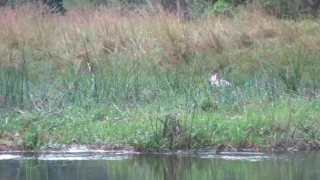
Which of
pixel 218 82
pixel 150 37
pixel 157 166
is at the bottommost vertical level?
pixel 157 166

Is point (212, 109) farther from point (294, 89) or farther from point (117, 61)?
point (117, 61)

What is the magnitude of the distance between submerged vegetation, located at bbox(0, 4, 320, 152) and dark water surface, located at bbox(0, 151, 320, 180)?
40 cm

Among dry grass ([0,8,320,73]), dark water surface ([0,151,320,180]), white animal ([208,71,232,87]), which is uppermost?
dry grass ([0,8,320,73])

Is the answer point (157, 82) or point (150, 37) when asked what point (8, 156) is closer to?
point (157, 82)

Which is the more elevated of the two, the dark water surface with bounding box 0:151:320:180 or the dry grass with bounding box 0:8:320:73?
the dry grass with bounding box 0:8:320:73

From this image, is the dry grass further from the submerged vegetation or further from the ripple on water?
the ripple on water

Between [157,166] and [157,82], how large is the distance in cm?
449

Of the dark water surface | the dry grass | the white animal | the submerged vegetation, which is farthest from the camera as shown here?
the dry grass

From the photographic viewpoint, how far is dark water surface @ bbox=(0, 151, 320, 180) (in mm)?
8883

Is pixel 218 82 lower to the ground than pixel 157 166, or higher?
higher

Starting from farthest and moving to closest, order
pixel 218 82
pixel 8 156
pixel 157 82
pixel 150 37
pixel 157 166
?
1. pixel 150 37
2. pixel 157 82
3. pixel 218 82
4. pixel 8 156
5. pixel 157 166

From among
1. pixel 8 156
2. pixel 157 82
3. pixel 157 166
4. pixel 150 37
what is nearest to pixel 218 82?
pixel 157 82

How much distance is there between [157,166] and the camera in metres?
9.53

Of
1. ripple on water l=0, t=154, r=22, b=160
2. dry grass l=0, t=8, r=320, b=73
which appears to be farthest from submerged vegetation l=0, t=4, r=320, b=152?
ripple on water l=0, t=154, r=22, b=160
